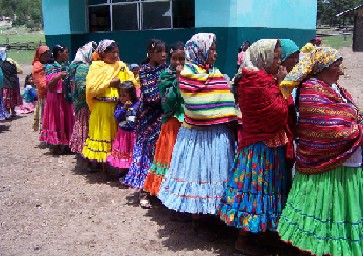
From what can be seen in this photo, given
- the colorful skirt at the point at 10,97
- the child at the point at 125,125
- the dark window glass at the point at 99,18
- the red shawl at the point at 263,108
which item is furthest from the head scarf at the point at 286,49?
the colorful skirt at the point at 10,97

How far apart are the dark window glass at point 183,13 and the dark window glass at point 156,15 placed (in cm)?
17

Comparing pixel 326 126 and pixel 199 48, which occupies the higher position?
pixel 199 48

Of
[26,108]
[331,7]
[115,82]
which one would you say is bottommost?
[26,108]

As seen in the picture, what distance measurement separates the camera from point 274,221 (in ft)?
11.1

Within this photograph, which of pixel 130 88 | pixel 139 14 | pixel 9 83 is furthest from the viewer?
pixel 9 83

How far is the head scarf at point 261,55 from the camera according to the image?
3289 mm

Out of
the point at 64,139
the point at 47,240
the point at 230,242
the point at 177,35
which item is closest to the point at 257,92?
the point at 230,242

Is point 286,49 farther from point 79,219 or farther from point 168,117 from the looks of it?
point 79,219

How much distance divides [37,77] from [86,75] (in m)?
2.18

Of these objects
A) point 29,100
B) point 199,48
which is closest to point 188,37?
point 29,100

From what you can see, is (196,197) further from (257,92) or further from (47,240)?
(47,240)

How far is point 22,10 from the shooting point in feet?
358

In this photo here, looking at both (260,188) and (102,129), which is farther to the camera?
(102,129)

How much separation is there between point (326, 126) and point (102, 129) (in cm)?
347
